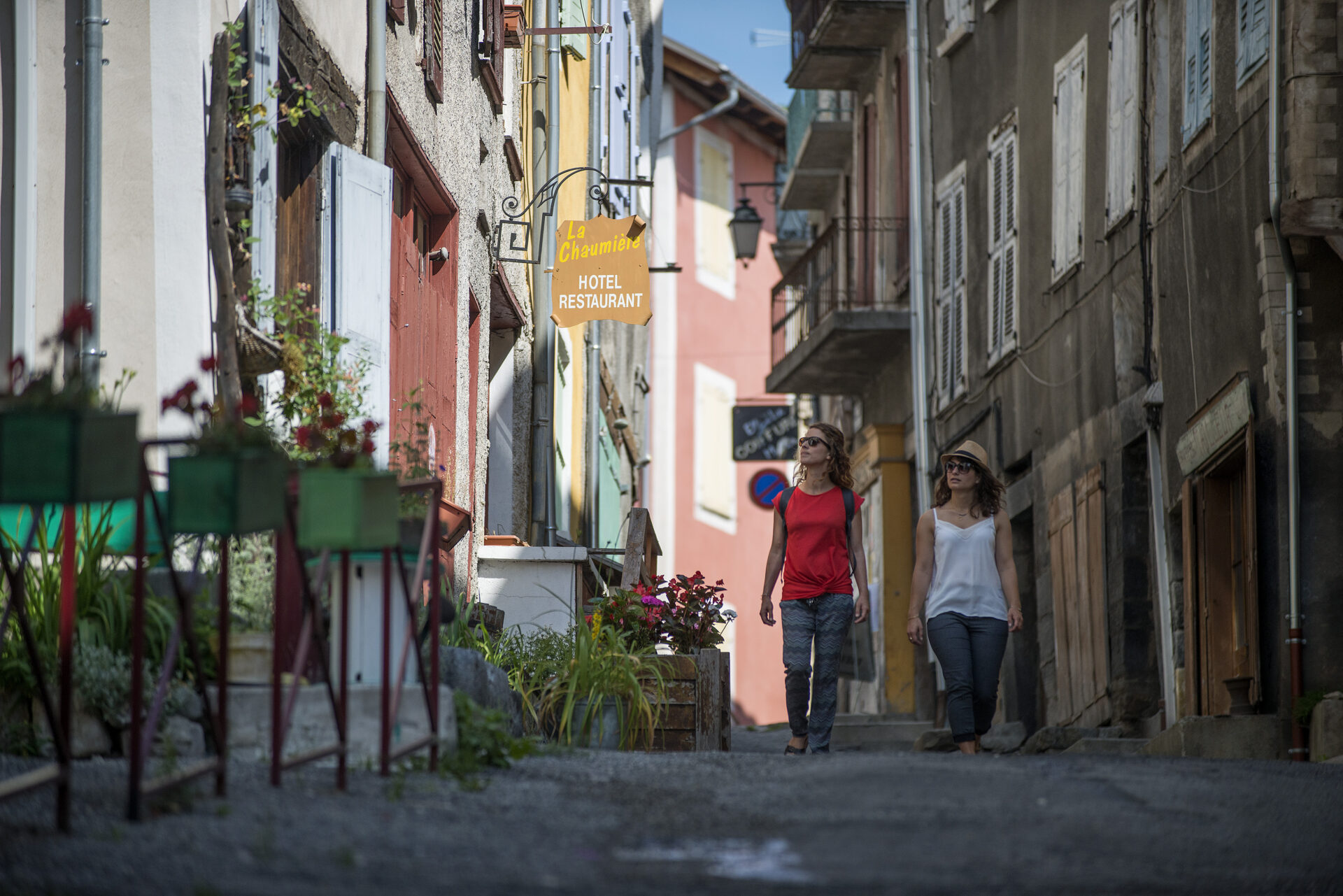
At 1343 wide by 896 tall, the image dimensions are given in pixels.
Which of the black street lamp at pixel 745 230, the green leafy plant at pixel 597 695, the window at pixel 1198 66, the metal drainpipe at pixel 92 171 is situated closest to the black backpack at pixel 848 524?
the green leafy plant at pixel 597 695

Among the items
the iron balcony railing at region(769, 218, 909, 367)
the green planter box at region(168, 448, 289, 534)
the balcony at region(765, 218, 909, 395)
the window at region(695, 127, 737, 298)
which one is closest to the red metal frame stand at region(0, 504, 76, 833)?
the green planter box at region(168, 448, 289, 534)

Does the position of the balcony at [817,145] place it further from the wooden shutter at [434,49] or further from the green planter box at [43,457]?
the green planter box at [43,457]

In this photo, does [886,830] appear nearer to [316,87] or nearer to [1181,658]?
[316,87]

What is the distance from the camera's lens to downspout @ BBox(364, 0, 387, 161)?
946cm

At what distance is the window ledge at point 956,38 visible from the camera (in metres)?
16.6

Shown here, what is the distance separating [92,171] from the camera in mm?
6758

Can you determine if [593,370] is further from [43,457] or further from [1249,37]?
[43,457]

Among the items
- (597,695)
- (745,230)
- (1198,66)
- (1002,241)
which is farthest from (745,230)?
(597,695)

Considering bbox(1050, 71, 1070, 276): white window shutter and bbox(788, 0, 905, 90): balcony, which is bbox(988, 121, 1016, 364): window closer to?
bbox(1050, 71, 1070, 276): white window shutter

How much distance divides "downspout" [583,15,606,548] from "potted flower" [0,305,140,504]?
12.4 m

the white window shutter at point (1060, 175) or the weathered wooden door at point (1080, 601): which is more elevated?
the white window shutter at point (1060, 175)

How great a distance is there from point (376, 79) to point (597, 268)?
11.7 feet

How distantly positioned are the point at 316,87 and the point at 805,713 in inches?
136

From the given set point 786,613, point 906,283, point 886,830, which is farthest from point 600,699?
point 906,283
